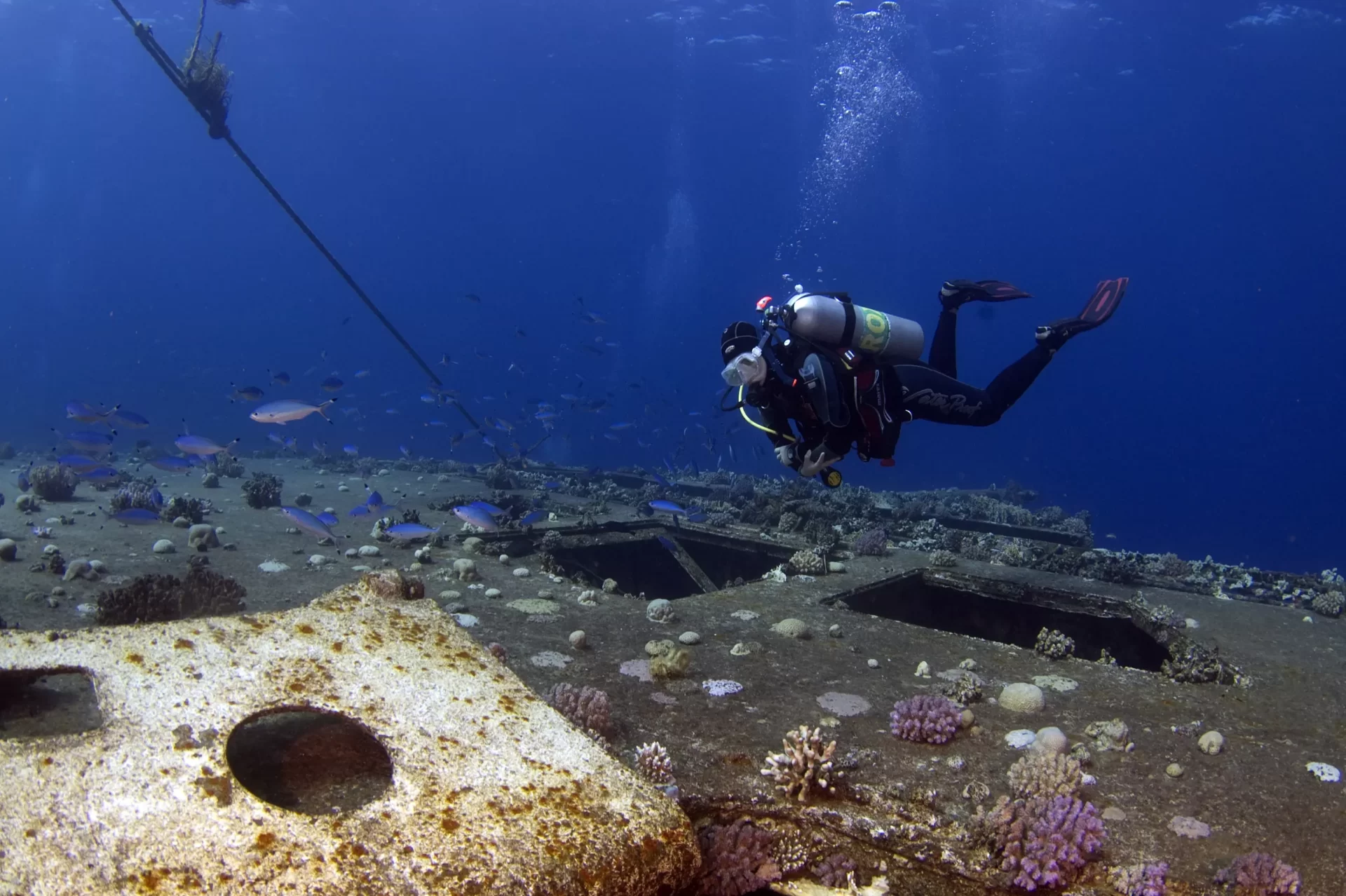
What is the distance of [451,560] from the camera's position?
889 cm

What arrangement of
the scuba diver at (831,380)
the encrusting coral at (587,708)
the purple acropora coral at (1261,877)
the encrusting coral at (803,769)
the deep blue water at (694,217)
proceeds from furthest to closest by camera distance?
the deep blue water at (694,217)
the scuba diver at (831,380)
the encrusting coral at (587,708)
the encrusting coral at (803,769)
the purple acropora coral at (1261,877)

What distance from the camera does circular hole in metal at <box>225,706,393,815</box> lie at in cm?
257

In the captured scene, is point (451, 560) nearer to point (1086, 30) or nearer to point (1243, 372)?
point (1086, 30)

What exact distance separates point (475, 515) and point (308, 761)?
6635 millimetres

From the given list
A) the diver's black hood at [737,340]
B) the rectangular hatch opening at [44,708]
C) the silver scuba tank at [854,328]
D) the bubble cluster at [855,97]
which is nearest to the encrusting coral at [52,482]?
the rectangular hatch opening at [44,708]

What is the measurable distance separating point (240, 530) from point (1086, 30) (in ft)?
207

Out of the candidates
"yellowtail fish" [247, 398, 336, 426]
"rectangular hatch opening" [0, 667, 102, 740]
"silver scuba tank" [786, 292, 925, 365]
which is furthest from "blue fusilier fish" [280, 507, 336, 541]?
"silver scuba tank" [786, 292, 925, 365]

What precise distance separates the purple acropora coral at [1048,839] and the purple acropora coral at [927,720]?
37.4 inches

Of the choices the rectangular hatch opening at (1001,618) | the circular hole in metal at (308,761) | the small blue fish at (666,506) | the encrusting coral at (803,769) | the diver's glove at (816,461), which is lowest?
the rectangular hatch opening at (1001,618)

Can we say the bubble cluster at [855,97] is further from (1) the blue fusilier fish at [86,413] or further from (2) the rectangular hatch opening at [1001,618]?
(1) the blue fusilier fish at [86,413]

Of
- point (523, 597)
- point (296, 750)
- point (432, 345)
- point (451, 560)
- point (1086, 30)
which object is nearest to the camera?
point (296, 750)

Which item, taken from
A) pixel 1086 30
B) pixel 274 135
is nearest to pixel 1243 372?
pixel 1086 30

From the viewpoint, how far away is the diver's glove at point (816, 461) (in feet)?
21.8

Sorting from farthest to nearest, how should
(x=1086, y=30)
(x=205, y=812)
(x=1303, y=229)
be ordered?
(x=1303, y=229)
(x=1086, y=30)
(x=205, y=812)
